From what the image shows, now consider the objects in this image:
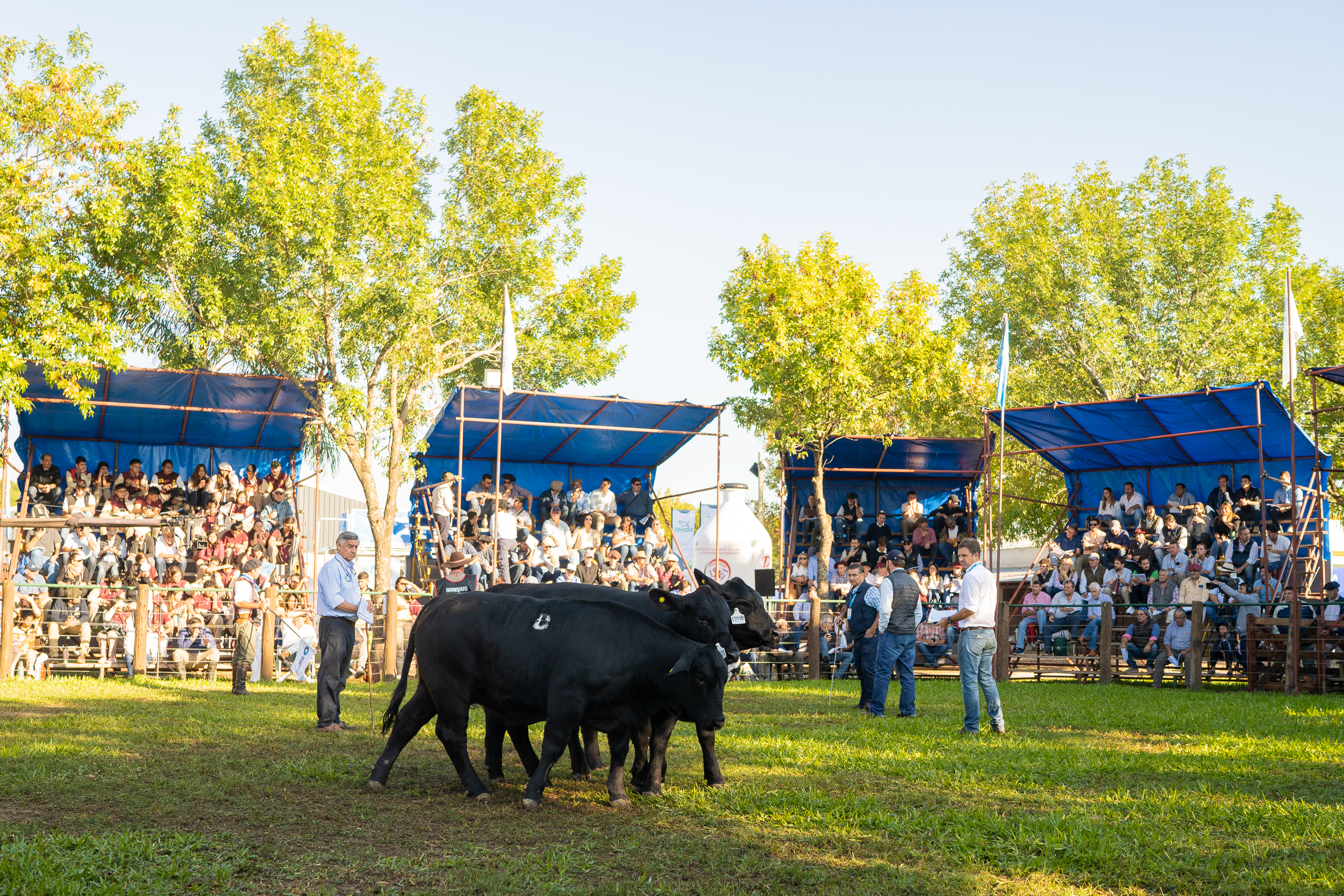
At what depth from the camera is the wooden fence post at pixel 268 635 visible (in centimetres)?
1808

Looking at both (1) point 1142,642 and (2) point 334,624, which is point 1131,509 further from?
(2) point 334,624

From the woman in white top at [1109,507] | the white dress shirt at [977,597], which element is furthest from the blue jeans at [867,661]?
the woman in white top at [1109,507]

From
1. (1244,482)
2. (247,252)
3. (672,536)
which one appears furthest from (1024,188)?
(247,252)

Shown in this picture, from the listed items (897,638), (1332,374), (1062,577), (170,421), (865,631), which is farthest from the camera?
(170,421)

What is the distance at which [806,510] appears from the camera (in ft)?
99.2

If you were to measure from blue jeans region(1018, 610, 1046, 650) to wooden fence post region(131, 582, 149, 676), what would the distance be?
15.1m

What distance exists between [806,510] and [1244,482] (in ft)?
34.7

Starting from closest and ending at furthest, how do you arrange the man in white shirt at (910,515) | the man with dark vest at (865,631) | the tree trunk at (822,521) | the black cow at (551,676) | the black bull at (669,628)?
the black cow at (551,676)
the black bull at (669,628)
the man with dark vest at (865,631)
the tree trunk at (822,521)
the man in white shirt at (910,515)

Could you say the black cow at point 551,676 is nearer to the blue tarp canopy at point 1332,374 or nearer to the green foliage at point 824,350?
the blue tarp canopy at point 1332,374

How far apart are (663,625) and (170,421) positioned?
2009 centimetres

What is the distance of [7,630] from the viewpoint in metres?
17.0

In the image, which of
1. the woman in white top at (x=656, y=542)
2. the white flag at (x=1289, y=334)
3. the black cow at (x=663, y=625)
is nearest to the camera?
the black cow at (x=663, y=625)

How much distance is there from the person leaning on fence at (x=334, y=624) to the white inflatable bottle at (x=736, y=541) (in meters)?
20.7

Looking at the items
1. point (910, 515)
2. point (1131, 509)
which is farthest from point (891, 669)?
point (910, 515)
